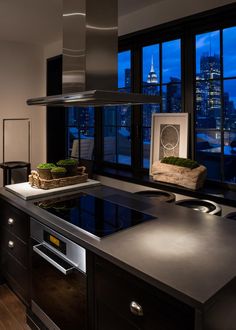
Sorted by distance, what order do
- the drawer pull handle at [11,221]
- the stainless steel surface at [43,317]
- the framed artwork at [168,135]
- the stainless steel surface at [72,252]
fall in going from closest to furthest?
the stainless steel surface at [72,252]
the stainless steel surface at [43,317]
the drawer pull handle at [11,221]
the framed artwork at [168,135]

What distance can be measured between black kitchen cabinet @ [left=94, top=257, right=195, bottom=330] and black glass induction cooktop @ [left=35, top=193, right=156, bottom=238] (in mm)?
228

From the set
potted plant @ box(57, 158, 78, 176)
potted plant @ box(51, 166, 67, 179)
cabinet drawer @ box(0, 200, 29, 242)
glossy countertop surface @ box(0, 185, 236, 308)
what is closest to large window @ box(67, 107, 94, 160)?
potted plant @ box(57, 158, 78, 176)

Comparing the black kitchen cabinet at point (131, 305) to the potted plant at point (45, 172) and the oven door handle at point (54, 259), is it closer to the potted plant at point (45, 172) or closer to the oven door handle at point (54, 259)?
the oven door handle at point (54, 259)

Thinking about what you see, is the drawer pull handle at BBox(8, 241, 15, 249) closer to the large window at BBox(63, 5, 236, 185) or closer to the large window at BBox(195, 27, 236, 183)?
the large window at BBox(63, 5, 236, 185)

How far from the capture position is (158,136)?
3.04 m

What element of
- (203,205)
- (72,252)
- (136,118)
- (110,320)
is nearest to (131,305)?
(110,320)

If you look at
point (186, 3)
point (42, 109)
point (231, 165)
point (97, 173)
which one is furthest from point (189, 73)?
point (42, 109)

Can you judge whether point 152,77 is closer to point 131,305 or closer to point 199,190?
point 199,190

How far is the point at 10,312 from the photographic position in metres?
2.39

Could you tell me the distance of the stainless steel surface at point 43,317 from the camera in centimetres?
186

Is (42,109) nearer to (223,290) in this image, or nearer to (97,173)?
(97,173)

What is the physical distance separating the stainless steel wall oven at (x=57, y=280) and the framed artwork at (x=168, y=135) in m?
1.44

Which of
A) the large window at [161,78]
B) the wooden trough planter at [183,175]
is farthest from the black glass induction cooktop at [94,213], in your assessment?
the large window at [161,78]

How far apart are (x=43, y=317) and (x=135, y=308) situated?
93 centimetres
